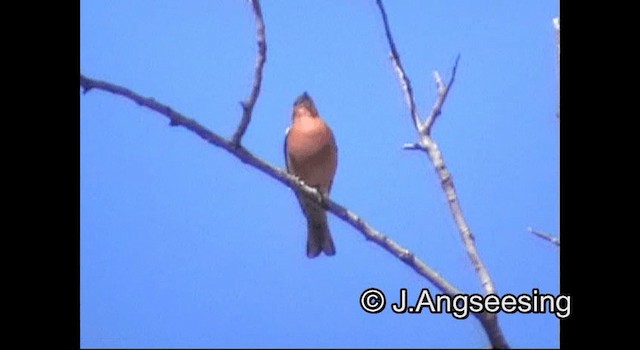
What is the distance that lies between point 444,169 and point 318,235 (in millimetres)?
1188

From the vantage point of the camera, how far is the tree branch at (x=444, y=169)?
53.6 inches

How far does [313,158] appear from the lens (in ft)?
8.75

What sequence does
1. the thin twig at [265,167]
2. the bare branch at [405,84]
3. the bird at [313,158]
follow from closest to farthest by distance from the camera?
the thin twig at [265,167], the bare branch at [405,84], the bird at [313,158]

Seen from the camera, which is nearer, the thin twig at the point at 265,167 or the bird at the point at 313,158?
the thin twig at the point at 265,167

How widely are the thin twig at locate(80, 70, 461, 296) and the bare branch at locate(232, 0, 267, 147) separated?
0.09ft

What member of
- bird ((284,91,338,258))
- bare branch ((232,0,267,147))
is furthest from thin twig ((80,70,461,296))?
bird ((284,91,338,258))

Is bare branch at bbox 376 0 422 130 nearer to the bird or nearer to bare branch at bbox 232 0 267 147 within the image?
bare branch at bbox 232 0 267 147

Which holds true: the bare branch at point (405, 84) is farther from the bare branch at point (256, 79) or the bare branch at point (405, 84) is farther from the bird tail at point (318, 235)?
the bird tail at point (318, 235)

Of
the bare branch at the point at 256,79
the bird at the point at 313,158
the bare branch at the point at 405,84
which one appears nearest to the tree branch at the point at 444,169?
the bare branch at the point at 405,84

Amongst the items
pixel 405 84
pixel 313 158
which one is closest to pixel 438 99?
pixel 405 84

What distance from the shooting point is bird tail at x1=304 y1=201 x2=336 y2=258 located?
8.82ft
